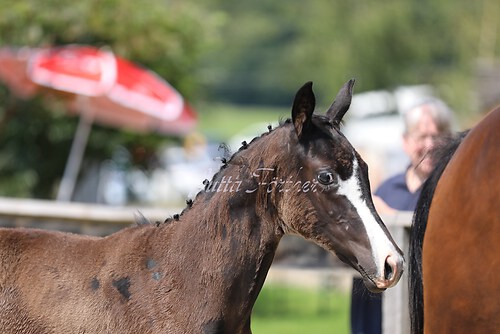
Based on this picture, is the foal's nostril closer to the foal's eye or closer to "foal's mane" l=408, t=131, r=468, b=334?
the foal's eye

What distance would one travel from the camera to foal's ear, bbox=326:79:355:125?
13.1 ft

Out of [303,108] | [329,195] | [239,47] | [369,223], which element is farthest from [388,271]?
[239,47]

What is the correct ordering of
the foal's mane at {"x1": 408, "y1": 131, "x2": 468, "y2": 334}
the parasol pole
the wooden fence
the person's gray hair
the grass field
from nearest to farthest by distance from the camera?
the foal's mane at {"x1": 408, "y1": 131, "x2": 468, "y2": 334} < the person's gray hair < the wooden fence < the grass field < the parasol pole

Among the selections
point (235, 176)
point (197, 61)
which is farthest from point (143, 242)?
point (197, 61)

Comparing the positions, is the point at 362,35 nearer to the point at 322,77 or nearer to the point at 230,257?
the point at 322,77

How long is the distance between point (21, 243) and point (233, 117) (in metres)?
57.8

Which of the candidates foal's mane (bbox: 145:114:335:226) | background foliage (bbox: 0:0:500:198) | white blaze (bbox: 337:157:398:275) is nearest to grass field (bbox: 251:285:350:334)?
background foliage (bbox: 0:0:500:198)

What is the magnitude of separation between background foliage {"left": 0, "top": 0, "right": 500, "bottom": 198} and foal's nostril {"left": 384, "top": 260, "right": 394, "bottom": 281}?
25.7 feet

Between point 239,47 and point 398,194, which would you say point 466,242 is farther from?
point 239,47

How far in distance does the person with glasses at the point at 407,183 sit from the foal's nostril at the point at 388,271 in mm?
2102

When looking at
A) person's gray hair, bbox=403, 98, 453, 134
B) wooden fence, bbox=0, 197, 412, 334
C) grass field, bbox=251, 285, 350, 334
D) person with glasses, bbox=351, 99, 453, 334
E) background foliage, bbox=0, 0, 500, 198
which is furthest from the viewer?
background foliage, bbox=0, 0, 500, 198

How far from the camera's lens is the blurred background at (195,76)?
444 inches

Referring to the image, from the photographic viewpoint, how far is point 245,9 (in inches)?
3115

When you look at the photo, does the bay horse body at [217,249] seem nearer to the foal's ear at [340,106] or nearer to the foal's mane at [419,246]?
the foal's ear at [340,106]
